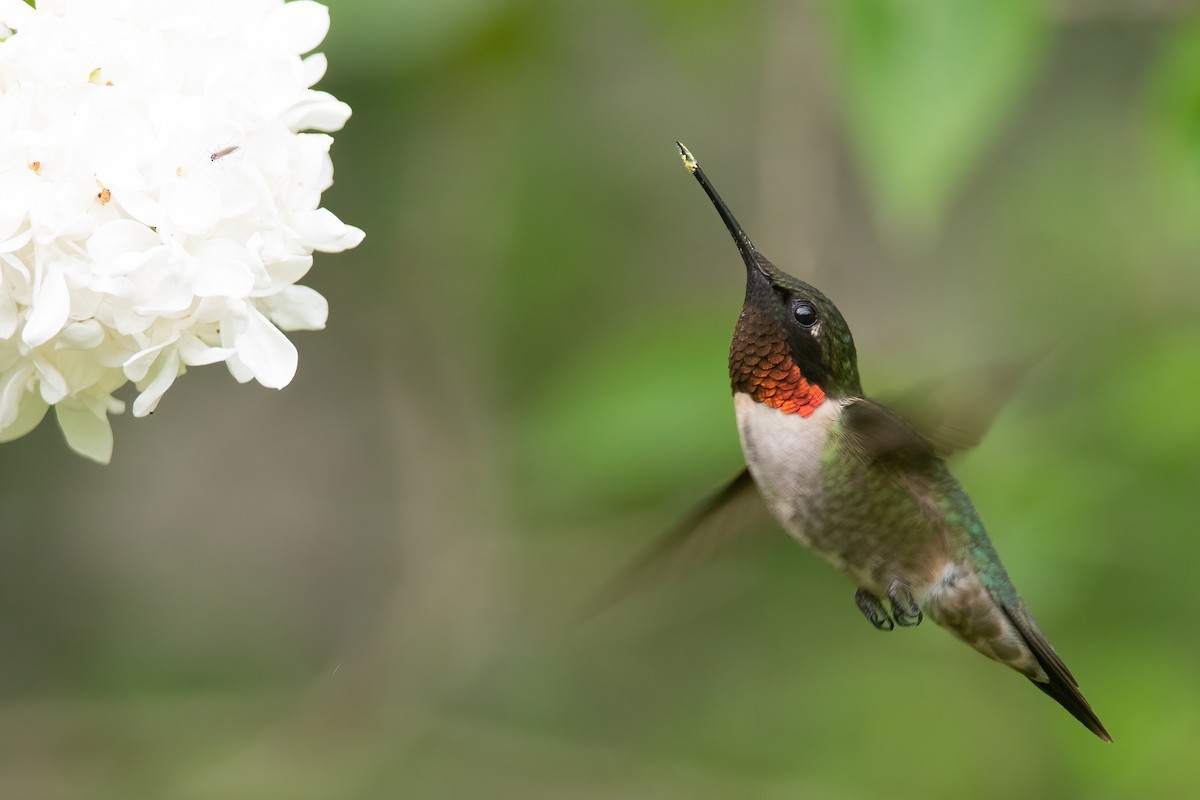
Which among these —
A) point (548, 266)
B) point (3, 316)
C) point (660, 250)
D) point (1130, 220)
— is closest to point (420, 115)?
point (548, 266)

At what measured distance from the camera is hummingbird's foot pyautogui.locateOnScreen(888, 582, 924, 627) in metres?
1.73

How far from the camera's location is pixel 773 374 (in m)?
1.63

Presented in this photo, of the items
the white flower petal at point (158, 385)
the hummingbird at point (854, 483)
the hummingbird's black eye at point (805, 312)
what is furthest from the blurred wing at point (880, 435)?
the white flower petal at point (158, 385)

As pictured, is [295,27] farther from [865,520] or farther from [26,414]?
[865,520]

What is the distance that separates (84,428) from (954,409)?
3.08 feet

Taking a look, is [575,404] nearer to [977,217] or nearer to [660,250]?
[660,250]

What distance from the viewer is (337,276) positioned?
364cm

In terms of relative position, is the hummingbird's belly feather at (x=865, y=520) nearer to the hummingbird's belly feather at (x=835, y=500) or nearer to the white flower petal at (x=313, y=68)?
the hummingbird's belly feather at (x=835, y=500)

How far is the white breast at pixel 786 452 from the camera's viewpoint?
1.61m

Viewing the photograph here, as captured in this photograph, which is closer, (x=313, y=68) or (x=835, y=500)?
(x=313, y=68)

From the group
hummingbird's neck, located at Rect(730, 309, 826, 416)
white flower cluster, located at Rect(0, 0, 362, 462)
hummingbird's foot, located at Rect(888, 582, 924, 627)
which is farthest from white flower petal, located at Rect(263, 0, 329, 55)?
hummingbird's foot, located at Rect(888, 582, 924, 627)

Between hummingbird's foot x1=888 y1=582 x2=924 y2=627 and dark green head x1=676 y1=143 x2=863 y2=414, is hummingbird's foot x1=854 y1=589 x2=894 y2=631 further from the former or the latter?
dark green head x1=676 y1=143 x2=863 y2=414

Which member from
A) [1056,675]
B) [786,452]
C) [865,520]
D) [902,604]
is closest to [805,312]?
[786,452]

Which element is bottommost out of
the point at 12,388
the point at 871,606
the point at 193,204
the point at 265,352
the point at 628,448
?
the point at 628,448
